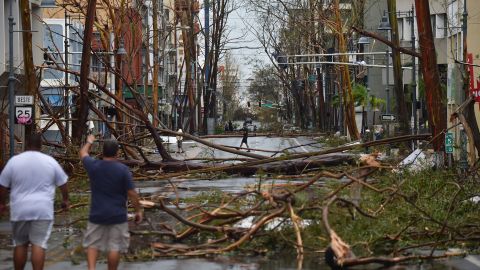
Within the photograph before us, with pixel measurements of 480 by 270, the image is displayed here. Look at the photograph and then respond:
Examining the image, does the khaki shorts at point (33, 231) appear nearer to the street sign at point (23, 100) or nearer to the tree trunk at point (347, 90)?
the street sign at point (23, 100)

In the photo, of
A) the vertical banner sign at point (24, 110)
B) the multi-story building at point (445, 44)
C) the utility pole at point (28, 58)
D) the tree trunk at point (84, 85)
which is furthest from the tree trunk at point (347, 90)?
the vertical banner sign at point (24, 110)

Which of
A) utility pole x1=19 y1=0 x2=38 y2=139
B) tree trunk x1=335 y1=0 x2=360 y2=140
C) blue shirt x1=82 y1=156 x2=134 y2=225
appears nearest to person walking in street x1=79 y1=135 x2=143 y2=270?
blue shirt x1=82 y1=156 x2=134 y2=225

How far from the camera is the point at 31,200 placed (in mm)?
10758

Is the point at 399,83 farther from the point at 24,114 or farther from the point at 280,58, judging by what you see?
the point at 280,58

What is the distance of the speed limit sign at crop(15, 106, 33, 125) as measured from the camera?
94.4ft

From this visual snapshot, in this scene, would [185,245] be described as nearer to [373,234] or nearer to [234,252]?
[234,252]

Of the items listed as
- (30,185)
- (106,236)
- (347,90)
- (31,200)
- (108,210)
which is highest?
(347,90)

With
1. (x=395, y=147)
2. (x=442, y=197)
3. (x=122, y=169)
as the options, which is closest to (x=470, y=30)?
(x=395, y=147)

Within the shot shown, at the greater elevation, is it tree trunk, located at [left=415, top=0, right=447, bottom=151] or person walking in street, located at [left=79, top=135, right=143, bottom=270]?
tree trunk, located at [left=415, top=0, right=447, bottom=151]

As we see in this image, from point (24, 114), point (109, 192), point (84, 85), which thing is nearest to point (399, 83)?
point (84, 85)

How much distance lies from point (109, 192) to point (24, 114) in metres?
18.8

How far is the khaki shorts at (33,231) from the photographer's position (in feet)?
35.5

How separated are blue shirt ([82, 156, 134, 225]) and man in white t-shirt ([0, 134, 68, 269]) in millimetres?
515

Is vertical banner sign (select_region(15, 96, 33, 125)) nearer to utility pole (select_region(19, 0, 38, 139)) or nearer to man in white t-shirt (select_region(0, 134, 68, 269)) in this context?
utility pole (select_region(19, 0, 38, 139))
